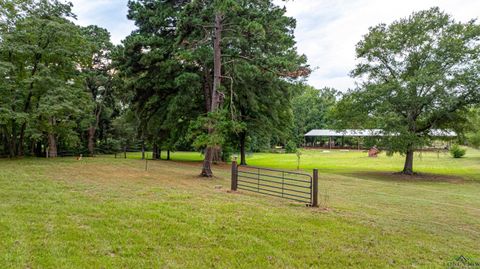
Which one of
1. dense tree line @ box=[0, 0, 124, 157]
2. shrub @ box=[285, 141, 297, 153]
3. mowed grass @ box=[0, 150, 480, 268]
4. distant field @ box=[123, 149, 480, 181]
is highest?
dense tree line @ box=[0, 0, 124, 157]

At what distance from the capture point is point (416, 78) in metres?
18.8

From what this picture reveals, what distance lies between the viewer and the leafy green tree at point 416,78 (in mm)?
19000

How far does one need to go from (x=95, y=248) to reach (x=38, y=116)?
56.1 ft

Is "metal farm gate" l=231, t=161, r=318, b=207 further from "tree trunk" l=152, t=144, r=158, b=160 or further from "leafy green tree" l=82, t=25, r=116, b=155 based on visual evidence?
"leafy green tree" l=82, t=25, r=116, b=155

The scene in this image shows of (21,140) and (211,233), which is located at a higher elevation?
(21,140)

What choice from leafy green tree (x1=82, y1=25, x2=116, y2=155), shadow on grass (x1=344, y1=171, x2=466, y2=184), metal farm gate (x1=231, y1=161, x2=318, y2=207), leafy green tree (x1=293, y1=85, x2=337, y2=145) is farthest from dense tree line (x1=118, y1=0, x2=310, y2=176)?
leafy green tree (x1=293, y1=85, x2=337, y2=145)

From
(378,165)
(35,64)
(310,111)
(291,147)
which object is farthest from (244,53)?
(310,111)

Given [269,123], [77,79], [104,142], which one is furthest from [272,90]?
[104,142]

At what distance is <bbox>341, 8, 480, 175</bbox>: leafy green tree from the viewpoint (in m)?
19.0

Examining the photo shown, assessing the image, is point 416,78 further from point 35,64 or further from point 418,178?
point 35,64

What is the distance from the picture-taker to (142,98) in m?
22.9

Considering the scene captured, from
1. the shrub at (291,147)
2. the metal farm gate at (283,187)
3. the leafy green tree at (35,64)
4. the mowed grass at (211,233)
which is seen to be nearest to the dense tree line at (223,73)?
the leafy green tree at (35,64)

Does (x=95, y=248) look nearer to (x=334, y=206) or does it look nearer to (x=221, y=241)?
(x=221, y=241)

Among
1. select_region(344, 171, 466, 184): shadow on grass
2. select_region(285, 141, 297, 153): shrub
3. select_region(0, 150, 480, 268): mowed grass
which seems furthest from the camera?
select_region(285, 141, 297, 153): shrub
